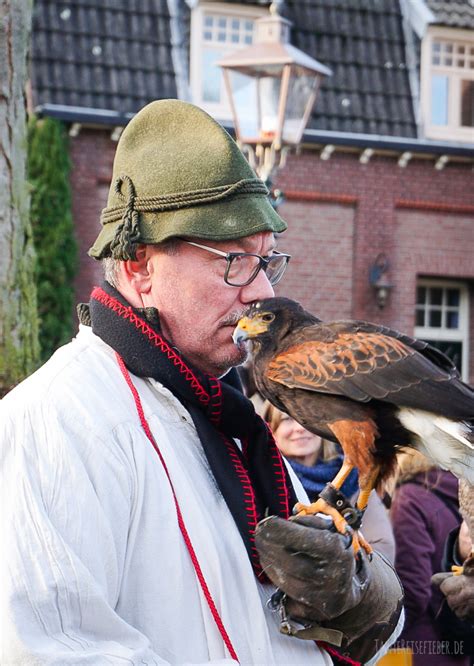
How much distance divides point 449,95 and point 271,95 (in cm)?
829

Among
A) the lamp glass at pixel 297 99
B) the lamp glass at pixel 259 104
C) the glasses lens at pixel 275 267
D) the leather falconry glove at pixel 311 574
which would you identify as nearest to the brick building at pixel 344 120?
the lamp glass at pixel 259 104

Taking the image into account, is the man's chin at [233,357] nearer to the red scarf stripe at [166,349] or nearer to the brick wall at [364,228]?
the red scarf stripe at [166,349]

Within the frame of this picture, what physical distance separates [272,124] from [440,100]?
27.2 ft

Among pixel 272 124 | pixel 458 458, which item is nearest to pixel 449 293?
pixel 272 124

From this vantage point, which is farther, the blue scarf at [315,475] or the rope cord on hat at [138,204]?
the blue scarf at [315,475]

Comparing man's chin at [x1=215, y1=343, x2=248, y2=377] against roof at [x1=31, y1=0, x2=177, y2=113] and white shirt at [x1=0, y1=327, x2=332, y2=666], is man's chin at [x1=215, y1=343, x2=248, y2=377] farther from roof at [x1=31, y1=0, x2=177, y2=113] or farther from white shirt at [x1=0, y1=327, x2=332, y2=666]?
roof at [x1=31, y1=0, x2=177, y2=113]

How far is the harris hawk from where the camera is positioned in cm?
275

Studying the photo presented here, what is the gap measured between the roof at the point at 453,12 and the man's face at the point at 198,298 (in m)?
13.5

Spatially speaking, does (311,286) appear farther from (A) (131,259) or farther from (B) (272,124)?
(A) (131,259)

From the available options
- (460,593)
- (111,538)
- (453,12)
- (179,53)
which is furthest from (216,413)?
(453,12)

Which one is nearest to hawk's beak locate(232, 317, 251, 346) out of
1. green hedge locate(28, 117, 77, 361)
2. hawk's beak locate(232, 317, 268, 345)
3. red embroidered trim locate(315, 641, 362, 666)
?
hawk's beak locate(232, 317, 268, 345)

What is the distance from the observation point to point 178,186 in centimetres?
269

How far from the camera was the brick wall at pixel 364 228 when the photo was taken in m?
15.1

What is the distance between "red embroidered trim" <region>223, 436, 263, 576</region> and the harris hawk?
0.36 ft
